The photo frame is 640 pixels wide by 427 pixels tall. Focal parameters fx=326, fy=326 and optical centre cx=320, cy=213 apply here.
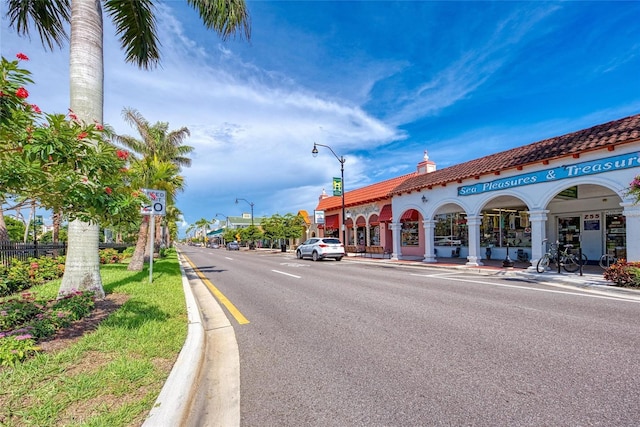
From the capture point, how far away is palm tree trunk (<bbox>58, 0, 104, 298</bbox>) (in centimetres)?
692

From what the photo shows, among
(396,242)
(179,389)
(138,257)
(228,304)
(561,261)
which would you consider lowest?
(228,304)

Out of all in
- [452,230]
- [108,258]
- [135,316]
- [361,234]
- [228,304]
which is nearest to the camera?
[135,316]

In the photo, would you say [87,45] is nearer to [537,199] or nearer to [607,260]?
[537,199]

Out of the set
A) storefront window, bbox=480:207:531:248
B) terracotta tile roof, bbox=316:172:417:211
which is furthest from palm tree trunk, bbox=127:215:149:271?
storefront window, bbox=480:207:531:248

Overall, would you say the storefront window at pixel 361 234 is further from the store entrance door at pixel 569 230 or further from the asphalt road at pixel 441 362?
the asphalt road at pixel 441 362

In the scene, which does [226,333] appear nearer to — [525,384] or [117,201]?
[117,201]

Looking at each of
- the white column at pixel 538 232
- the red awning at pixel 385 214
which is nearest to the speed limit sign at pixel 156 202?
the white column at pixel 538 232

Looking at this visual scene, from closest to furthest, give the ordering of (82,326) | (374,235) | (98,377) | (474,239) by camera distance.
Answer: (98,377) < (82,326) < (474,239) < (374,235)

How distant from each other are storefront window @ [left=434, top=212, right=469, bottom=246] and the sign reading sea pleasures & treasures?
5.16m

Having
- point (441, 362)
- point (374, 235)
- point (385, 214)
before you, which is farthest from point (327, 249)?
point (441, 362)

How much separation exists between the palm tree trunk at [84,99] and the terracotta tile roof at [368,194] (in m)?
18.8

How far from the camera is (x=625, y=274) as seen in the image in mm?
9117

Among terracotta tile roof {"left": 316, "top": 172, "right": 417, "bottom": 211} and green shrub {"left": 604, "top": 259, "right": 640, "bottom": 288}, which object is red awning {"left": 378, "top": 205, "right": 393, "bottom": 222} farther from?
green shrub {"left": 604, "top": 259, "right": 640, "bottom": 288}

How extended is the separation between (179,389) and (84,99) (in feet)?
22.1
